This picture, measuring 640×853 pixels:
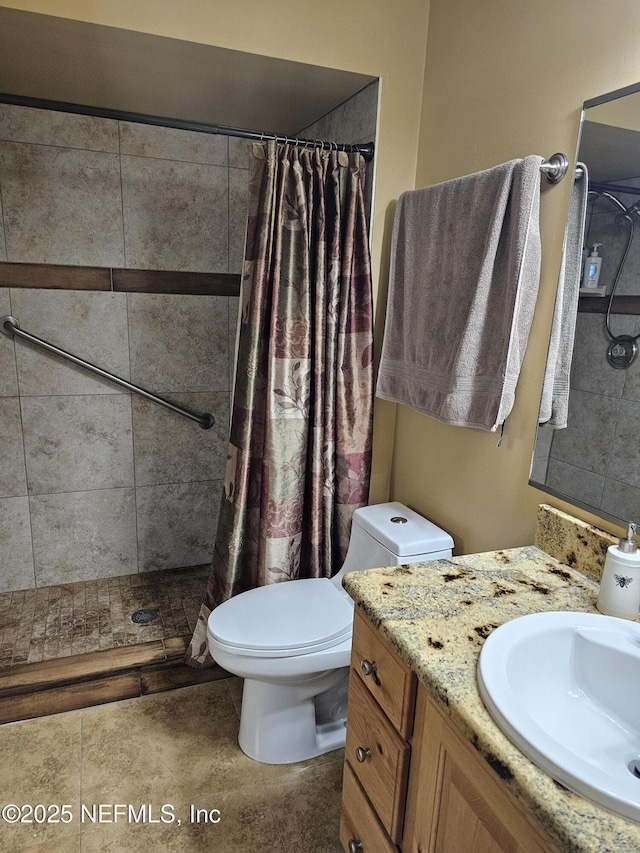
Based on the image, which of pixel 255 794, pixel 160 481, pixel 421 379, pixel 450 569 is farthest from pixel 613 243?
pixel 160 481

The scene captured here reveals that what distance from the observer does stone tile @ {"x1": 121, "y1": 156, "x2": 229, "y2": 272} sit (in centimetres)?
247

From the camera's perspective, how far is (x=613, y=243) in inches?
48.5

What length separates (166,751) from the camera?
1.86 meters

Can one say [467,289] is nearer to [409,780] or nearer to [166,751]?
[409,780]

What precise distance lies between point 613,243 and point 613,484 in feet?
1.72

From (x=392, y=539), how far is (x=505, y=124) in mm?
1206

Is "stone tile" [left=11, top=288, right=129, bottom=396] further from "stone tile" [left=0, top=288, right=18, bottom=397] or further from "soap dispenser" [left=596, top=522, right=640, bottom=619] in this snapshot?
"soap dispenser" [left=596, top=522, right=640, bottom=619]

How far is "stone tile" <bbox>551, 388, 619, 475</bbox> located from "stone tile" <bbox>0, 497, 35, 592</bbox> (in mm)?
2294

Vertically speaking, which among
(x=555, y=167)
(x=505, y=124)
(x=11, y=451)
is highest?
(x=505, y=124)

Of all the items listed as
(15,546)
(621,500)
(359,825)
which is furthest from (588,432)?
(15,546)

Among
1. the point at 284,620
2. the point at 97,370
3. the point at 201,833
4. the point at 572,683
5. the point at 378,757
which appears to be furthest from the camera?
the point at 97,370

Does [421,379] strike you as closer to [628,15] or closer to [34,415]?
[628,15]

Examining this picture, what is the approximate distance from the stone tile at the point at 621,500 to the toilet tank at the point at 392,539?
1.91 ft

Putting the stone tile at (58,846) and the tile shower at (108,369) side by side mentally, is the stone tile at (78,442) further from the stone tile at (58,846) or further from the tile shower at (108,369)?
the stone tile at (58,846)
